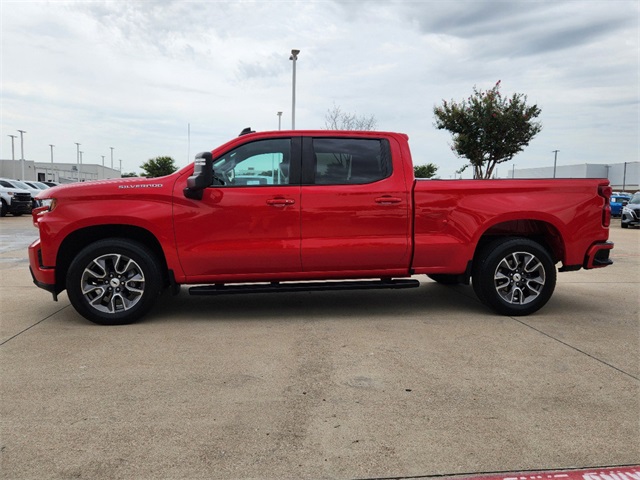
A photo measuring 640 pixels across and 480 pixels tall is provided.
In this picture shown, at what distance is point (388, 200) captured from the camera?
5.25 meters

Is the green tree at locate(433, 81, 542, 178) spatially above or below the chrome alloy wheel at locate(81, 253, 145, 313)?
above

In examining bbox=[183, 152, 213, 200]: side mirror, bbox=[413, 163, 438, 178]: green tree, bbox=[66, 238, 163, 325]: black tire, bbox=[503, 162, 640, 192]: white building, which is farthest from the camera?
bbox=[503, 162, 640, 192]: white building

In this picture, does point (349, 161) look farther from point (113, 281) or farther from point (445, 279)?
point (113, 281)

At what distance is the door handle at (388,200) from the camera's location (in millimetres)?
5238

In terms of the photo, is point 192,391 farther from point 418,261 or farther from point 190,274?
point 418,261

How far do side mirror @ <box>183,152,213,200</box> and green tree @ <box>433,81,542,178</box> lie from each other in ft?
72.8

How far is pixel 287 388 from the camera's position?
3.51 m

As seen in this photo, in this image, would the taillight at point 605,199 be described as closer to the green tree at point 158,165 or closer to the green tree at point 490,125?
the green tree at point 490,125

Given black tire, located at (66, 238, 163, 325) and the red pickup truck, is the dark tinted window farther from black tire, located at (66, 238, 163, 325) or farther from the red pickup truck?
black tire, located at (66, 238, 163, 325)

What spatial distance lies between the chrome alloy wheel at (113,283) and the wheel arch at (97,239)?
0.26 m

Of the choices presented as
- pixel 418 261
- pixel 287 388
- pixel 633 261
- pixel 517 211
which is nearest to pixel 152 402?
pixel 287 388

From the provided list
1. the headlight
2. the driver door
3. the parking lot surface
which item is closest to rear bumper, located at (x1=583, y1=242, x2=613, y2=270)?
the parking lot surface

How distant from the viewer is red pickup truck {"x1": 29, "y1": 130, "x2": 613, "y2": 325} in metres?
5.02

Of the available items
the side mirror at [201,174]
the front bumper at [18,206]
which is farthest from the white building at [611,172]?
the side mirror at [201,174]
